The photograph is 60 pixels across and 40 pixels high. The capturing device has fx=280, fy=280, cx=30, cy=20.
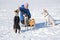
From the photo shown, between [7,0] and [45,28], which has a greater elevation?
[7,0]

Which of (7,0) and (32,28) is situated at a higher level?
(7,0)

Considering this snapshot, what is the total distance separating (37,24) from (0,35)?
206 cm

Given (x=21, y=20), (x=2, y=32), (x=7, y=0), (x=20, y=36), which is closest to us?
(x=20, y=36)

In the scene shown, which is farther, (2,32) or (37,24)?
(37,24)

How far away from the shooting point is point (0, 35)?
367 inches

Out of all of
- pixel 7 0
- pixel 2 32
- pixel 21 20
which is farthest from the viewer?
Answer: pixel 7 0

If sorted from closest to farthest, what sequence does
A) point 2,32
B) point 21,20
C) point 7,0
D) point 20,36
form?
1. point 20,36
2. point 2,32
3. point 21,20
4. point 7,0

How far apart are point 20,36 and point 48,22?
6.23 ft

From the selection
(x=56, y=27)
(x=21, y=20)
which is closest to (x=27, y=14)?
(x=21, y=20)

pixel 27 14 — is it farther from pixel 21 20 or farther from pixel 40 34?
pixel 40 34

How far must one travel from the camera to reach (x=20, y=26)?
Result: 10273 mm

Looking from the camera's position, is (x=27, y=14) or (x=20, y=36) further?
(x=27, y=14)

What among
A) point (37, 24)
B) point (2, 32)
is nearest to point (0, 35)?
point (2, 32)

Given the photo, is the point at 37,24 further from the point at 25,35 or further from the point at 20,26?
the point at 25,35
